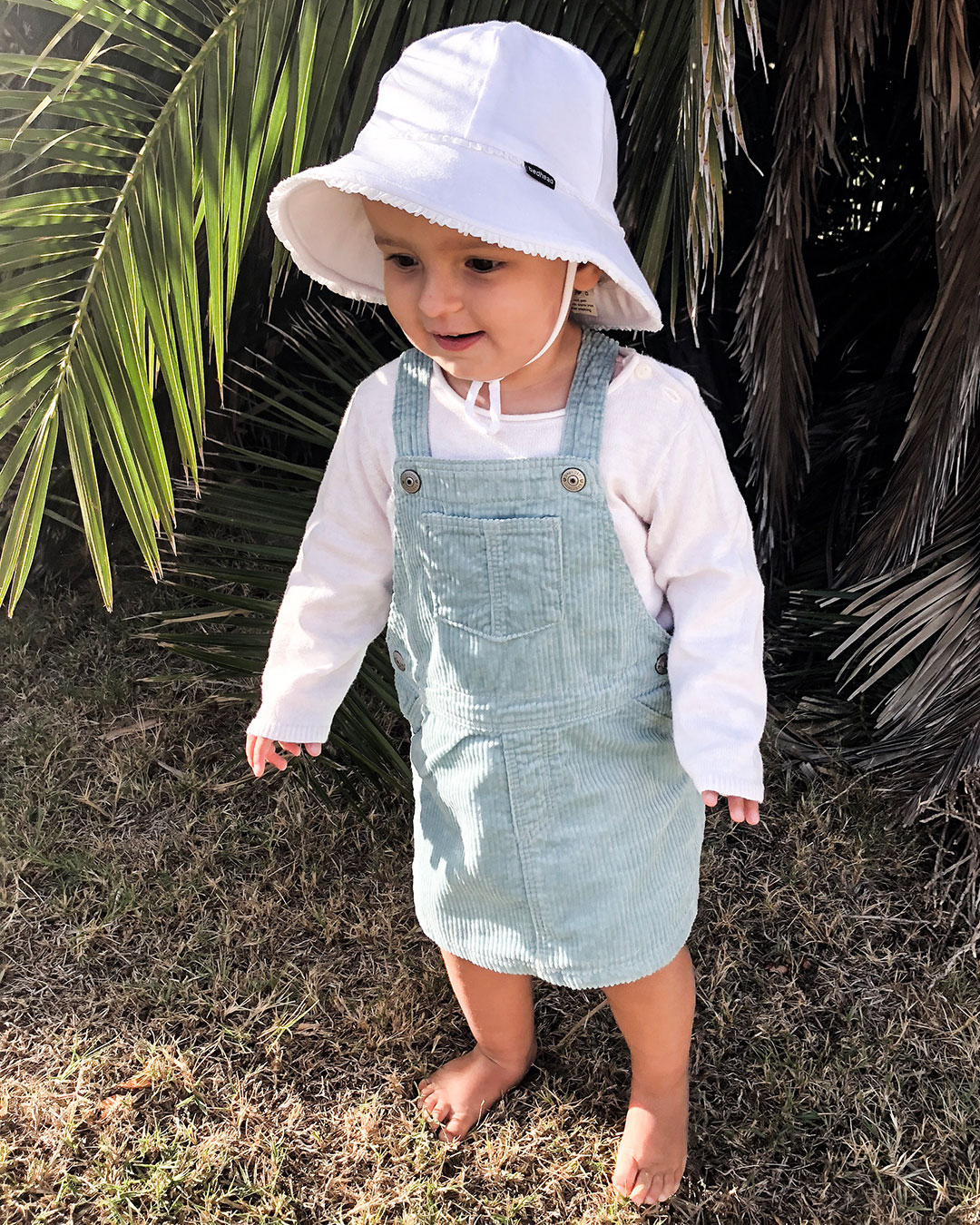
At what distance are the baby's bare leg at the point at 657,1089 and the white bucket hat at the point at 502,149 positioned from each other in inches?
35.0

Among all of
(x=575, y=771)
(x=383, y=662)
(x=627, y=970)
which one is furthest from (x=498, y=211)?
(x=383, y=662)

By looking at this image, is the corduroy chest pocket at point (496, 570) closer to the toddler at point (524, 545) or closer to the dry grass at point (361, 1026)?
the toddler at point (524, 545)

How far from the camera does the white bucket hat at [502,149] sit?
1.12 metres

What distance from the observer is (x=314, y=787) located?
230 cm

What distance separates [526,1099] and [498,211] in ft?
4.40

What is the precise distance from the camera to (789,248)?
1945 millimetres

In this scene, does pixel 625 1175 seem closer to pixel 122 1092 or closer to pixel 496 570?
pixel 122 1092

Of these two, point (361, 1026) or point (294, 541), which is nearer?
point (361, 1026)

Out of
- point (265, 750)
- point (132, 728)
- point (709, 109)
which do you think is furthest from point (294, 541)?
point (709, 109)

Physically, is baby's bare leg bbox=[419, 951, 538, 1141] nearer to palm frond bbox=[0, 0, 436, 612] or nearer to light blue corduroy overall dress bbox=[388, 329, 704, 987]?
light blue corduroy overall dress bbox=[388, 329, 704, 987]

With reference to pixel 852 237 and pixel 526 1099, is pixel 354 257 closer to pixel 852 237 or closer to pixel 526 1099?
pixel 526 1099

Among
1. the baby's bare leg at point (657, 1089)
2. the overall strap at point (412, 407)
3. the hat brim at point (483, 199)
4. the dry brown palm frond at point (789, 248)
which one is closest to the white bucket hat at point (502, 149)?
the hat brim at point (483, 199)

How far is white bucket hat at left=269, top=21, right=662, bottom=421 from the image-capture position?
44.0 inches

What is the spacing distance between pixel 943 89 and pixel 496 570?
104 cm
